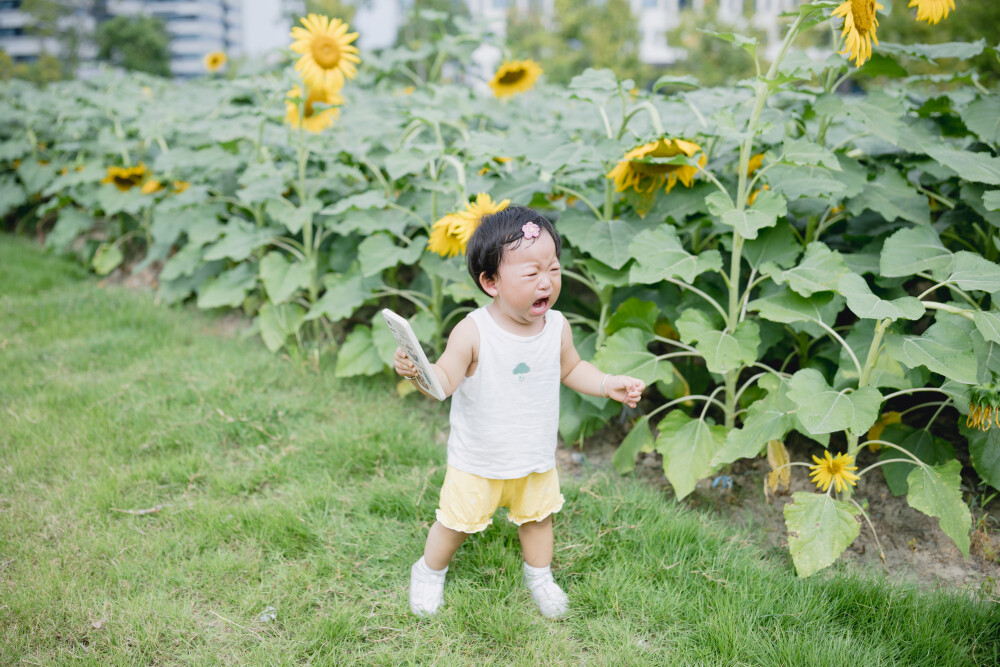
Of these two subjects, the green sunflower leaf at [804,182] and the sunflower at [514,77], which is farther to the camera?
the sunflower at [514,77]

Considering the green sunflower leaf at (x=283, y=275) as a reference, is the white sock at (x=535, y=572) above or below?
below

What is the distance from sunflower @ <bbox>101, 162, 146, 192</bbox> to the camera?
16.1 ft

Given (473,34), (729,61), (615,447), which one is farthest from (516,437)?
(729,61)

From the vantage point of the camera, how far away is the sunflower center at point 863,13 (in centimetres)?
214

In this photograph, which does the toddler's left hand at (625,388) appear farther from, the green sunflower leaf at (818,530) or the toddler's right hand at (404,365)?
the green sunflower leaf at (818,530)

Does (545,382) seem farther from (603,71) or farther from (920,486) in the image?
(603,71)

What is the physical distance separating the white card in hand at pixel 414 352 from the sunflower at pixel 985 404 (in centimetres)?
154

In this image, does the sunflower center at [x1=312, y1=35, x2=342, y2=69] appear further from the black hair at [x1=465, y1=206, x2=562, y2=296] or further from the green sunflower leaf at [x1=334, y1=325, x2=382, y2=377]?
the black hair at [x1=465, y1=206, x2=562, y2=296]

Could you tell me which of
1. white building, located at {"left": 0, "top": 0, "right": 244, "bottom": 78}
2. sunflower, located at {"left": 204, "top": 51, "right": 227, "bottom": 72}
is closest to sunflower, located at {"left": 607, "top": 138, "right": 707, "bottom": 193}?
sunflower, located at {"left": 204, "top": 51, "right": 227, "bottom": 72}

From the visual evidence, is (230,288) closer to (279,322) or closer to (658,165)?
(279,322)

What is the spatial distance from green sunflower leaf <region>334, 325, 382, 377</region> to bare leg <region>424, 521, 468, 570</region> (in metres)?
1.49

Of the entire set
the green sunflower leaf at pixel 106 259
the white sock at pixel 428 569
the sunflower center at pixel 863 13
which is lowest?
the green sunflower leaf at pixel 106 259

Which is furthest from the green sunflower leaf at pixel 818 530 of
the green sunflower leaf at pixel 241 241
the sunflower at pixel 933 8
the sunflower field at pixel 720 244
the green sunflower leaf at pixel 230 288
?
the green sunflower leaf at pixel 230 288

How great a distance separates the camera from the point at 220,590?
214 cm
